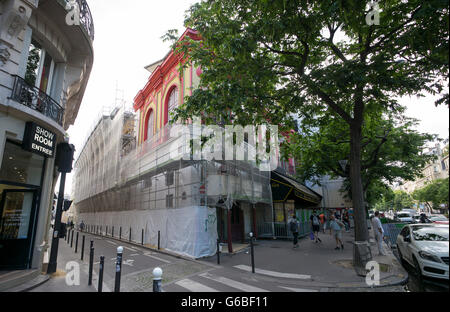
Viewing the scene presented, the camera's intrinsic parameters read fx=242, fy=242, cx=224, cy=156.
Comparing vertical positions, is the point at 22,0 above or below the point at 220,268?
above

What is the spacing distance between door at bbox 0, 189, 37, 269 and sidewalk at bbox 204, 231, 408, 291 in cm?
642

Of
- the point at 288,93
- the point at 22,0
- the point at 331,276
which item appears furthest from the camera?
the point at 288,93

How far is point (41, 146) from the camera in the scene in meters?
7.62

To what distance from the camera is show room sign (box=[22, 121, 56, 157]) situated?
7.15 meters

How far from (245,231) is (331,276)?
8807 mm

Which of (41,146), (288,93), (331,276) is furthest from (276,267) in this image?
(41,146)

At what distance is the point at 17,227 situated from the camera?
25.6 ft

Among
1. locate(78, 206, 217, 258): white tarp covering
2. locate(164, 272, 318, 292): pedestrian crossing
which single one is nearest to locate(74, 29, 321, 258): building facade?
locate(78, 206, 217, 258): white tarp covering

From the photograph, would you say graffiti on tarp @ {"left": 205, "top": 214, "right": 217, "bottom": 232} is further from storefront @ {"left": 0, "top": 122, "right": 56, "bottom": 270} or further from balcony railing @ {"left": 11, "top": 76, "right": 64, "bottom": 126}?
balcony railing @ {"left": 11, "top": 76, "right": 64, "bottom": 126}

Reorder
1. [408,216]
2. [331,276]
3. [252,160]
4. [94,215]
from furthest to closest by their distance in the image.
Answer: [408,216] → [94,215] → [252,160] → [331,276]

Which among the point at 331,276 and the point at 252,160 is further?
the point at 252,160

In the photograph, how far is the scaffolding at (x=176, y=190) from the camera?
11.5m

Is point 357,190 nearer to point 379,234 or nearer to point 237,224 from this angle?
point 379,234

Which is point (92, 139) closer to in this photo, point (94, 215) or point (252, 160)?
point (94, 215)
